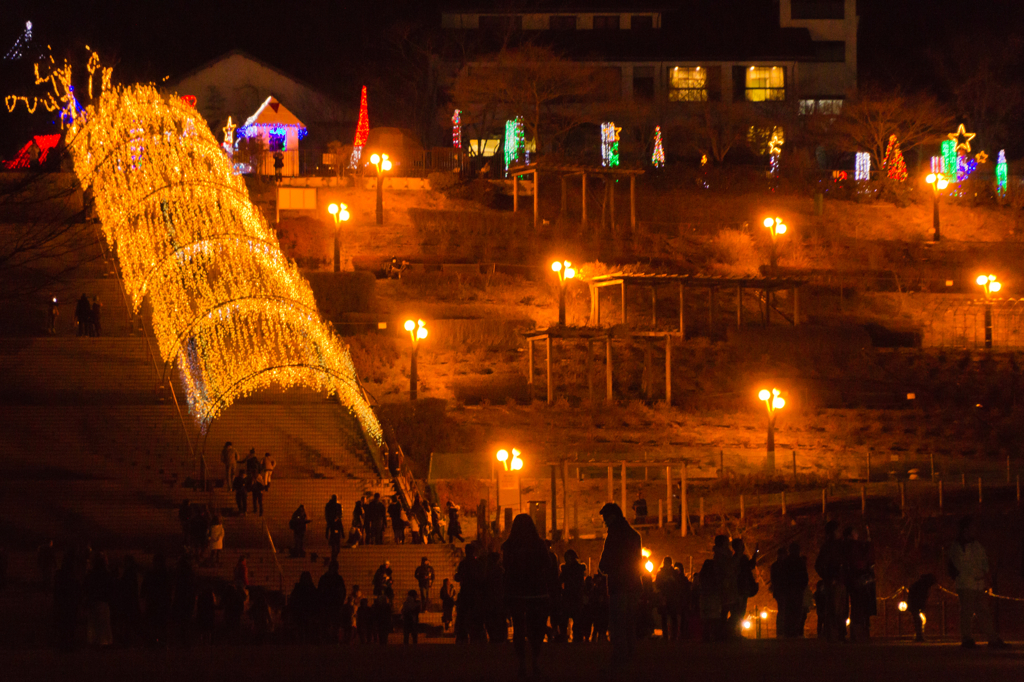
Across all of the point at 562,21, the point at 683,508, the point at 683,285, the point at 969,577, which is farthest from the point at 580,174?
the point at 969,577

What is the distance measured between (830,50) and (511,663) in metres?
58.8

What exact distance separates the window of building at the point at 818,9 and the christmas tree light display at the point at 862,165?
9.29 m

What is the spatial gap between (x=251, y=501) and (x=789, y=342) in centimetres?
1832

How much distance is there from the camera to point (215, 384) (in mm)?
27250

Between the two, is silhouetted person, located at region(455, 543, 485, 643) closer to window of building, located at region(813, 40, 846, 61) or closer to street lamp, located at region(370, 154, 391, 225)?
street lamp, located at region(370, 154, 391, 225)

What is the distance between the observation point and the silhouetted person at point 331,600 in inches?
603

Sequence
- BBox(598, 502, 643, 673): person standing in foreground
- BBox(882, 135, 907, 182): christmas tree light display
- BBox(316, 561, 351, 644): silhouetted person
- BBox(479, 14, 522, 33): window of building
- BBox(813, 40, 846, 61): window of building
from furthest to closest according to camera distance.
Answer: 1. BBox(813, 40, 846, 61): window of building
2. BBox(479, 14, 522, 33): window of building
3. BBox(882, 135, 907, 182): christmas tree light display
4. BBox(316, 561, 351, 644): silhouetted person
5. BBox(598, 502, 643, 673): person standing in foreground

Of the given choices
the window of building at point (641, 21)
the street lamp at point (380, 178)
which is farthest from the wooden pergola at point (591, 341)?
the window of building at point (641, 21)

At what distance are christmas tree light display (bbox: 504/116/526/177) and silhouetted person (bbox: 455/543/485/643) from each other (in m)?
39.4

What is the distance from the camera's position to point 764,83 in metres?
63.6

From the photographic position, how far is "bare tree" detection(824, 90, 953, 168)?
58.4 m

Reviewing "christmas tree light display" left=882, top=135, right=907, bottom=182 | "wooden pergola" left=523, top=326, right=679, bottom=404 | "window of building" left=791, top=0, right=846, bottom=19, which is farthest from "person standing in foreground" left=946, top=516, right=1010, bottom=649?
"window of building" left=791, top=0, right=846, bottom=19

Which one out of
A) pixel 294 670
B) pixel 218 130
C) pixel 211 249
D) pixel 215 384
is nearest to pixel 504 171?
pixel 218 130

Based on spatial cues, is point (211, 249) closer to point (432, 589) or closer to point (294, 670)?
point (432, 589)
